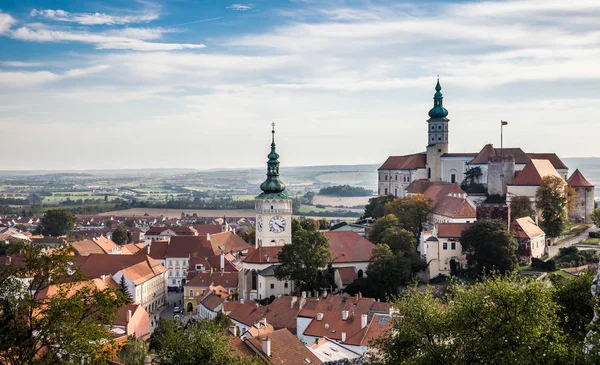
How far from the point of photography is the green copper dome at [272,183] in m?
59.4

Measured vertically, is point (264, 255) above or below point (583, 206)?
below

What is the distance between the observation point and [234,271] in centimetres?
6366

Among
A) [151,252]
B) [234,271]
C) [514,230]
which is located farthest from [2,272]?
[151,252]

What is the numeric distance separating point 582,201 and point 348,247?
76.4 feet

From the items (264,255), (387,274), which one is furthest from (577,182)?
(264,255)

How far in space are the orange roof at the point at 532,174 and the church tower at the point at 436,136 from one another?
16.3m

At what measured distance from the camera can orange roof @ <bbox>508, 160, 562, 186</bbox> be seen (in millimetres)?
61656

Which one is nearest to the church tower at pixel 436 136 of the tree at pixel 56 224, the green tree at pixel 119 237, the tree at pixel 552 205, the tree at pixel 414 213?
the tree at pixel 414 213

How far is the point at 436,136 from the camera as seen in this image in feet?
280

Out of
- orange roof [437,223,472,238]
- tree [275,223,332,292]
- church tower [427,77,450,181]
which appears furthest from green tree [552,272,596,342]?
church tower [427,77,450,181]

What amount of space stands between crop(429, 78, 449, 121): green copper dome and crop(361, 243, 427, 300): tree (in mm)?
39179

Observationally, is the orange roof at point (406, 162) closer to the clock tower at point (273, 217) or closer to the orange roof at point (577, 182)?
the orange roof at point (577, 182)

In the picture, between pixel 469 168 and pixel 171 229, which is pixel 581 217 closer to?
pixel 469 168

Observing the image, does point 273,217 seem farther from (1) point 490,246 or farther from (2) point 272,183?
(1) point 490,246
